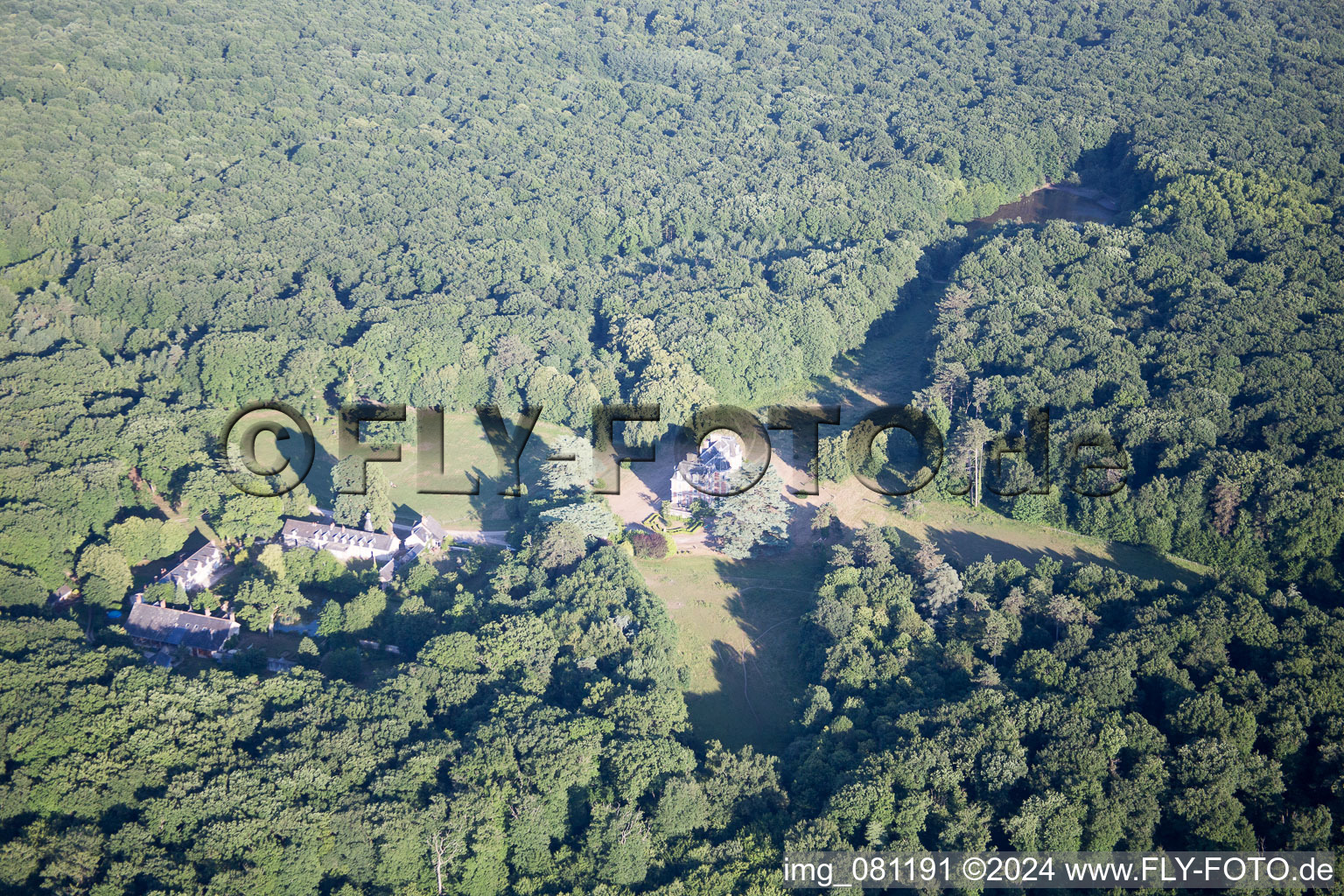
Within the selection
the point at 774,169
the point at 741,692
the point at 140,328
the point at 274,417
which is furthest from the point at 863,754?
the point at 774,169

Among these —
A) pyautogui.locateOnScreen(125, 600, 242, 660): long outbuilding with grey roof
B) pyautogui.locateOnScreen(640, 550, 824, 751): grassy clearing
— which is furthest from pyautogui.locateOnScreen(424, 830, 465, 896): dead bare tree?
pyautogui.locateOnScreen(125, 600, 242, 660): long outbuilding with grey roof

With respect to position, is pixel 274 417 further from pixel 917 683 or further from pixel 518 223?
pixel 917 683

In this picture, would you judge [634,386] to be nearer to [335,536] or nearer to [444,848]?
[335,536]

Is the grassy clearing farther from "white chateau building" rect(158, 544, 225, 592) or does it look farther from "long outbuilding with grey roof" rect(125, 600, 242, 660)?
"white chateau building" rect(158, 544, 225, 592)

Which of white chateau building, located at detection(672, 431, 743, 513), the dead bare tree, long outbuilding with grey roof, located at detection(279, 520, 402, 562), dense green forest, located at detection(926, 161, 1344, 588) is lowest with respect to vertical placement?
the dead bare tree

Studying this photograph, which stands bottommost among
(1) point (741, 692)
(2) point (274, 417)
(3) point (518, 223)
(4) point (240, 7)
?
(1) point (741, 692)

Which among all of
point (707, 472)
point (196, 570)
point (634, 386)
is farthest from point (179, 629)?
point (634, 386)

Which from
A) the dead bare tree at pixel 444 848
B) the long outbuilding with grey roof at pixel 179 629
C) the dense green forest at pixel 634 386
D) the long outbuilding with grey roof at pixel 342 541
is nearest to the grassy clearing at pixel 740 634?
the dense green forest at pixel 634 386
